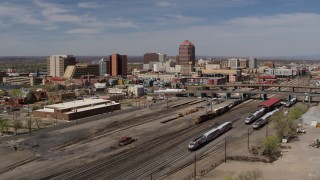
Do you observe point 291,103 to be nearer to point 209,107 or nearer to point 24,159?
point 209,107

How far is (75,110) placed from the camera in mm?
104250

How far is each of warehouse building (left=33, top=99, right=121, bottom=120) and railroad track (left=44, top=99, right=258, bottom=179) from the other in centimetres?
3345

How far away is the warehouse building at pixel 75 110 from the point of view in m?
101

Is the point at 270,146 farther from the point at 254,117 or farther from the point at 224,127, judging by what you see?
the point at 254,117

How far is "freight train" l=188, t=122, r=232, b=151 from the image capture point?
65.8 m

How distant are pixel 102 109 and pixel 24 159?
50.6 meters

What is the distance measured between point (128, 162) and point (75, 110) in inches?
1927

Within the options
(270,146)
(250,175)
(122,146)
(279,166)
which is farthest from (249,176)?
(122,146)

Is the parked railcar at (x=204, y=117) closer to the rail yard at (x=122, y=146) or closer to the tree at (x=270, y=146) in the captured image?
the rail yard at (x=122, y=146)

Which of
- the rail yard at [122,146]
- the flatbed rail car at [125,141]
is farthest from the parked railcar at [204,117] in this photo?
the flatbed rail car at [125,141]

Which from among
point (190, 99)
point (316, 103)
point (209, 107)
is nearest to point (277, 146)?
point (209, 107)

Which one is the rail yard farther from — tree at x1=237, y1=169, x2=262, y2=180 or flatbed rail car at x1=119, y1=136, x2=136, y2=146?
tree at x1=237, y1=169, x2=262, y2=180

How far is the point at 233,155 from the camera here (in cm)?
6122

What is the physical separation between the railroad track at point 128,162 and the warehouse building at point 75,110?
33.5 metres
